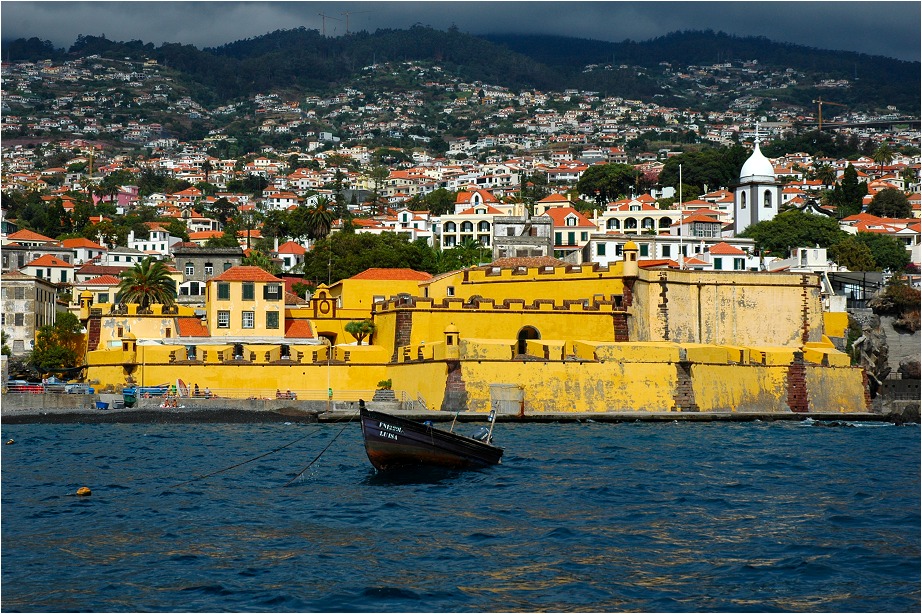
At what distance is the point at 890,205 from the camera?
11312cm

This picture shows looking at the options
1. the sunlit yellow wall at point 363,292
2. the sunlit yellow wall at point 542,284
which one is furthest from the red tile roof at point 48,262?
the sunlit yellow wall at point 542,284

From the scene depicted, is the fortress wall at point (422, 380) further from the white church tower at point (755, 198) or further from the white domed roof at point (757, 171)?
the white domed roof at point (757, 171)

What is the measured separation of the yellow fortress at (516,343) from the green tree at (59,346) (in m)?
2.04

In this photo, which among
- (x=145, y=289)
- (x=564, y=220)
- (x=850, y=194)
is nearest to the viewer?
(x=145, y=289)

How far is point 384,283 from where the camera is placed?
186 feet

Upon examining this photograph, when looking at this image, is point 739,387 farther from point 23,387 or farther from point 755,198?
point 755,198

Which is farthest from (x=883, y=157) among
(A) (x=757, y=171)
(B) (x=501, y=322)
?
(B) (x=501, y=322)

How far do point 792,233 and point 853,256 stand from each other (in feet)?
22.0

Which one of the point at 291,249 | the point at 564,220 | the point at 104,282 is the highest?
the point at 564,220

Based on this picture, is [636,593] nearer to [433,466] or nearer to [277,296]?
[433,466]

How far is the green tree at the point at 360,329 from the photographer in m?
53.6

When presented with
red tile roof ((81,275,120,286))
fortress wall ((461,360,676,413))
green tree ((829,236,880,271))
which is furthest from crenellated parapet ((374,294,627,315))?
green tree ((829,236,880,271))

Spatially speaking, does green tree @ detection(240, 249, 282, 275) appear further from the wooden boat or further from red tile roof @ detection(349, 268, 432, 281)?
the wooden boat

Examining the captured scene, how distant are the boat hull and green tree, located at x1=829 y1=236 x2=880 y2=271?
49434mm
